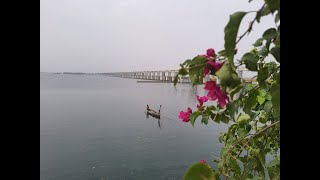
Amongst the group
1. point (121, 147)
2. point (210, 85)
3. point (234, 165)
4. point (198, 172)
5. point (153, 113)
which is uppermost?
point (210, 85)

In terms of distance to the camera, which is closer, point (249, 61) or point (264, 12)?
point (264, 12)

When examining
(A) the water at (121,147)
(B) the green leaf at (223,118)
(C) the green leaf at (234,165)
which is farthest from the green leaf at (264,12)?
(A) the water at (121,147)

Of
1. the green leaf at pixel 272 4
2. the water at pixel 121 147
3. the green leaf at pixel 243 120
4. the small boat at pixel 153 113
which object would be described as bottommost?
the water at pixel 121 147

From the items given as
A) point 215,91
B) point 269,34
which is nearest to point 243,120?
point 215,91

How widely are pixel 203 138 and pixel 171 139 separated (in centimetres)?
214

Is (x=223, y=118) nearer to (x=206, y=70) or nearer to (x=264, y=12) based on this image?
(x=206, y=70)

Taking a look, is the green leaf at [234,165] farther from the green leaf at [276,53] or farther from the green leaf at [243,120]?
the green leaf at [276,53]

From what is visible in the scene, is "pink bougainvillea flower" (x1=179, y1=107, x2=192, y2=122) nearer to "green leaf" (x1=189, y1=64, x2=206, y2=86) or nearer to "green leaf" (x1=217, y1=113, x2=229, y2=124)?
"green leaf" (x1=217, y1=113, x2=229, y2=124)

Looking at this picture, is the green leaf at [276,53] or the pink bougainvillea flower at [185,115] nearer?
the green leaf at [276,53]

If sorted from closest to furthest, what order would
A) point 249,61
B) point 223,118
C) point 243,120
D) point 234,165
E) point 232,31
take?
1. point 232,31
2. point 249,61
3. point 234,165
4. point 223,118
5. point 243,120

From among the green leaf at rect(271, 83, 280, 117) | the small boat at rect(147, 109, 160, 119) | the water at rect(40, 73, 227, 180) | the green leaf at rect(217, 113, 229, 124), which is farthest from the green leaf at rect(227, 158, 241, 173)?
the small boat at rect(147, 109, 160, 119)

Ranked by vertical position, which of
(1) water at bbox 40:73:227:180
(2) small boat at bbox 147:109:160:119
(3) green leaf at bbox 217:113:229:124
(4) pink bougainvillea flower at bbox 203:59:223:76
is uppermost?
(4) pink bougainvillea flower at bbox 203:59:223:76

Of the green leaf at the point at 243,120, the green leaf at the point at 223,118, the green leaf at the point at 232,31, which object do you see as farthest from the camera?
the green leaf at the point at 243,120

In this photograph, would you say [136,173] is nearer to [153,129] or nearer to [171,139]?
[171,139]
